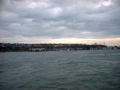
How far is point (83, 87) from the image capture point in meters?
9.59

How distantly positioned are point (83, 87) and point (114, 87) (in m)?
2.21

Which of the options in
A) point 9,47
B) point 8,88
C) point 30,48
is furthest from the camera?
Result: point 30,48

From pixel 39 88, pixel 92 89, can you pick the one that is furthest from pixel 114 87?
pixel 39 88

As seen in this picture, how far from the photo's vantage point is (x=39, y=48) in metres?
114

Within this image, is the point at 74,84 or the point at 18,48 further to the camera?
the point at 18,48

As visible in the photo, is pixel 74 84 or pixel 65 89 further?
pixel 74 84

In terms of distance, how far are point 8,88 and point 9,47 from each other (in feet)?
291

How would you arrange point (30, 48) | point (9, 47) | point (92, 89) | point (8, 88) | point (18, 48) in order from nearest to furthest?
1. point (92, 89)
2. point (8, 88)
3. point (9, 47)
4. point (18, 48)
5. point (30, 48)

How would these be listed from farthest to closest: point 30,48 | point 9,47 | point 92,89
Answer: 1. point 30,48
2. point 9,47
3. point 92,89

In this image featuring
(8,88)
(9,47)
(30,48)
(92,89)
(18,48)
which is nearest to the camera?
(92,89)

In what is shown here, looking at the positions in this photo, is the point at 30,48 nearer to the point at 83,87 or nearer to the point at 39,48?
the point at 39,48

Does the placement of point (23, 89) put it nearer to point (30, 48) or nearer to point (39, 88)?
point (39, 88)

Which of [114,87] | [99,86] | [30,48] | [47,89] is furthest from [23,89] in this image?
[30,48]

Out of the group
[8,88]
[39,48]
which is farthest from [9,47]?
[8,88]
